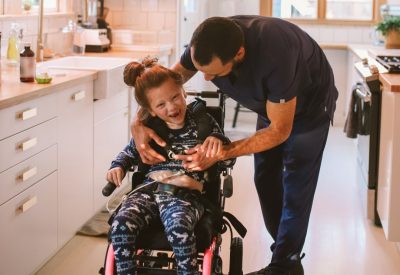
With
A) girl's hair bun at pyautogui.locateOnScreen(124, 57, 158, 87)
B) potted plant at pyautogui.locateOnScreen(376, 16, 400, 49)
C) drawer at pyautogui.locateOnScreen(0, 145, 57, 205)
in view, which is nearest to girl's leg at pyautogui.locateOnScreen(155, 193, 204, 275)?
girl's hair bun at pyautogui.locateOnScreen(124, 57, 158, 87)

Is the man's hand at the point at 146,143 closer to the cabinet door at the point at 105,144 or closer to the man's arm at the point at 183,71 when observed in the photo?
the man's arm at the point at 183,71

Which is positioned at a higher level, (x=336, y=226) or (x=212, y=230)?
(x=212, y=230)

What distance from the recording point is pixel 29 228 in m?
2.69

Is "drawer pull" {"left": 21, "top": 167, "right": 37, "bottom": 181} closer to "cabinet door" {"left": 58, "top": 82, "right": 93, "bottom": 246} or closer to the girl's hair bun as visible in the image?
"cabinet door" {"left": 58, "top": 82, "right": 93, "bottom": 246}

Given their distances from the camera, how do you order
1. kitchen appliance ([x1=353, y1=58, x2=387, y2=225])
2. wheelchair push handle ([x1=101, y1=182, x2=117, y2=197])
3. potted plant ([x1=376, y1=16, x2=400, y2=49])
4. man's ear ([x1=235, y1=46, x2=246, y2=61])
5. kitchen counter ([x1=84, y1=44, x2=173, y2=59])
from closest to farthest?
man's ear ([x1=235, y1=46, x2=246, y2=61])
wheelchair push handle ([x1=101, y1=182, x2=117, y2=197])
kitchen appliance ([x1=353, y1=58, x2=387, y2=225])
kitchen counter ([x1=84, y1=44, x2=173, y2=59])
potted plant ([x1=376, y1=16, x2=400, y2=49])

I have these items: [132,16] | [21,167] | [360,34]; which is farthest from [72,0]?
[360,34]

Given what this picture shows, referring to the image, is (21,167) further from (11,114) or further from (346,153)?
(346,153)

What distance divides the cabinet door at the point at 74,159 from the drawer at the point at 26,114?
0.42 feet

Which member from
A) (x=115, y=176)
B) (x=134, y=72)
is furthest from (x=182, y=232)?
(x=134, y=72)

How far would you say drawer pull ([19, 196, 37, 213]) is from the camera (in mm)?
2594

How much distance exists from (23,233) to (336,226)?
72.6 inches

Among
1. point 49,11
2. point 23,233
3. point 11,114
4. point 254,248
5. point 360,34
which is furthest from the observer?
point 360,34

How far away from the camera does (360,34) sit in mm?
6762

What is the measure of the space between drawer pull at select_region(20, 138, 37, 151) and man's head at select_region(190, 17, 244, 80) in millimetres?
973
